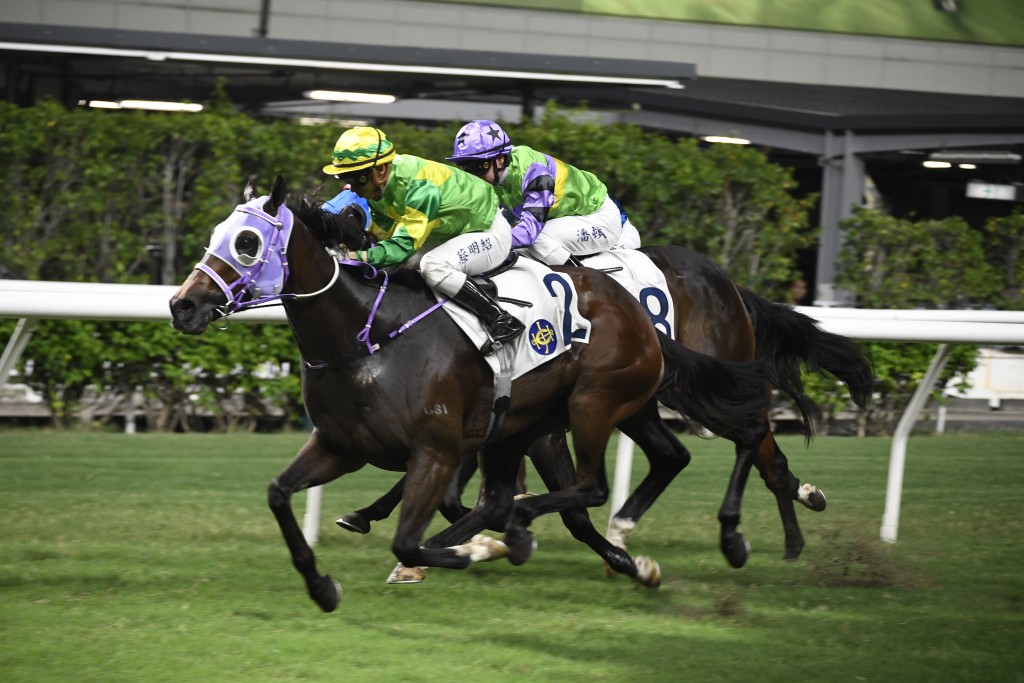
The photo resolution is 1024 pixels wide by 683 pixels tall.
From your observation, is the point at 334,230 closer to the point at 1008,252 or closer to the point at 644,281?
the point at 644,281

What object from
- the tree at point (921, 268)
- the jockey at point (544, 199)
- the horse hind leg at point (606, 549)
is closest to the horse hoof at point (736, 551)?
the horse hind leg at point (606, 549)

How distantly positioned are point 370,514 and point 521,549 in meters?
0.62

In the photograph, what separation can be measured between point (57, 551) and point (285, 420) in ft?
11.2

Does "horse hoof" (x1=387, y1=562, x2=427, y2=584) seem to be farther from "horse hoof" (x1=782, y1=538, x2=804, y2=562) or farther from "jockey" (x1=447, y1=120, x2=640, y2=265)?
"horse hoof" (x1=782, y1=538, x2=804, y2=562)

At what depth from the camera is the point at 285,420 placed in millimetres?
8562

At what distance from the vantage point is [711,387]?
512cm

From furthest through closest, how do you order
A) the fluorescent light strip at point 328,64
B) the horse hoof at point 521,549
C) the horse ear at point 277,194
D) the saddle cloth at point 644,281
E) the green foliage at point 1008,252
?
the fluorescent light strip at point 328,64 → the green foliage at point 1008,252 → the saddle cloth at point 644,281 → the horse hoof at point 521,549 → the horse ear at point 277,194

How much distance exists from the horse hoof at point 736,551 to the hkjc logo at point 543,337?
45.5 inches

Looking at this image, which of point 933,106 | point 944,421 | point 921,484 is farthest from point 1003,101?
point 921,484

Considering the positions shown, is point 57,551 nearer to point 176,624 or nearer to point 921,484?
point 176,624

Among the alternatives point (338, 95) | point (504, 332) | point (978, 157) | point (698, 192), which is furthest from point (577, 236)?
point (978, 157)

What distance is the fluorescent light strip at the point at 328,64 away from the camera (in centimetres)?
1000

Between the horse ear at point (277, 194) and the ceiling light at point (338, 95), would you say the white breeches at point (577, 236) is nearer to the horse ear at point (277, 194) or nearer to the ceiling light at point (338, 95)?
the horse ear at point (277, 194)

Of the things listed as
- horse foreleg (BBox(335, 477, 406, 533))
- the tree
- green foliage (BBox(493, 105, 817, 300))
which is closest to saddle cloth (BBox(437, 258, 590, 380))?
horse foreleg (BBox(335, 477, 406, 533))
